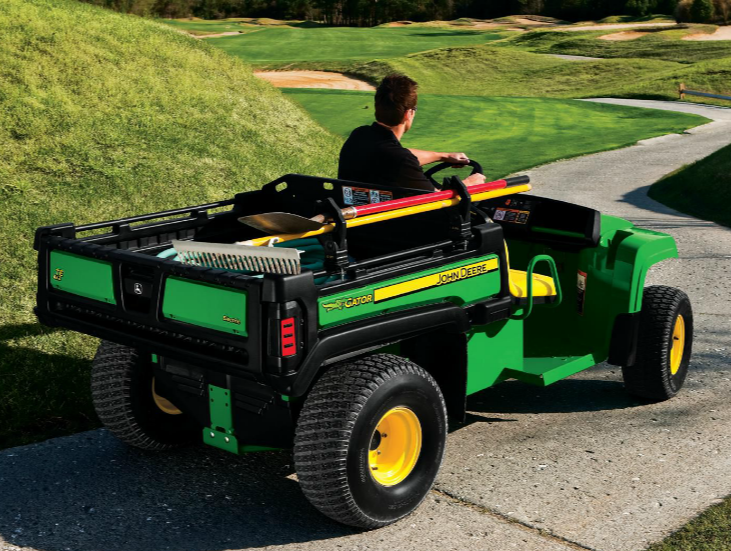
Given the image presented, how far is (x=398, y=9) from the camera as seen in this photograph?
78.8 m

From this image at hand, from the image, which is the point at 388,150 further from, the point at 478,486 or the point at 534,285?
the point at 478,486

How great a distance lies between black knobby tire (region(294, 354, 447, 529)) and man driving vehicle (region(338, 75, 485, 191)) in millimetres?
1290

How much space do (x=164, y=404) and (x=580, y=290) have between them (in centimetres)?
250

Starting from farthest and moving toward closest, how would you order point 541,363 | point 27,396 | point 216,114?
point 216,114 → point 27,396 → point 541,363

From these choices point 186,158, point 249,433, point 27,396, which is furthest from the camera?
point 186,158

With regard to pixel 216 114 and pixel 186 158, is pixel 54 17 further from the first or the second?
pixel 186 158

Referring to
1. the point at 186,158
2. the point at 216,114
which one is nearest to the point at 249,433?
the point at 186,158

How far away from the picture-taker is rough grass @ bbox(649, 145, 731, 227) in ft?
42.7

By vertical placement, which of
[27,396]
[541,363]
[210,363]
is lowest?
[27,396]

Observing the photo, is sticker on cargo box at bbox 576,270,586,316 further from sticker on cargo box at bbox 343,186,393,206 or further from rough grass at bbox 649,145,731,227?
rough grass at bbox 649,145,731,227

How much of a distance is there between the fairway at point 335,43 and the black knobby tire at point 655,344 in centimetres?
3742

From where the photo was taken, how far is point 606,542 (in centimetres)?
419

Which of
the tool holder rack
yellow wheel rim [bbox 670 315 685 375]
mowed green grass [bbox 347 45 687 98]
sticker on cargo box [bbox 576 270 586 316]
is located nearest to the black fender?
the tool holder rack

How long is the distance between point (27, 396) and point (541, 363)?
3.18m
